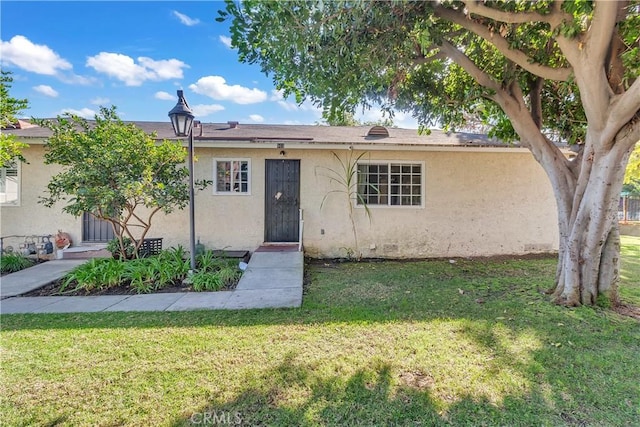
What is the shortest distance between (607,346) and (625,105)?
9.08 feet

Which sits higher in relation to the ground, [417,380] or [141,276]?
[141,276]

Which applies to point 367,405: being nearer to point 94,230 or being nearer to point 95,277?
point 95,277

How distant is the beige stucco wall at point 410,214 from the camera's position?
752 cm

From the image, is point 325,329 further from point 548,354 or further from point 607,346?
point 607,346

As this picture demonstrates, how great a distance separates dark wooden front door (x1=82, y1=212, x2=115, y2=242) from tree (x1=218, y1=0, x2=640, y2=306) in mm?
6104

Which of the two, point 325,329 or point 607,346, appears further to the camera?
point 325,329

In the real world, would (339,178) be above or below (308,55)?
below

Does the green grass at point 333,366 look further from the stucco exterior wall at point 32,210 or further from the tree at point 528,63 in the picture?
the stucco exterior wall at point 32,210

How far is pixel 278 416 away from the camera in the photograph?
6.84ft

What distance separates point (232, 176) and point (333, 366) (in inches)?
237

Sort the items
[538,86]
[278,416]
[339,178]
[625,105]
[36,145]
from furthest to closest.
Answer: [339,178] → [36,145] → [538,86] → [625,105] → [278,416]

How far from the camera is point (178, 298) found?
4625mm

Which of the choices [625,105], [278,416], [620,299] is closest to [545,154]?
[625,105]

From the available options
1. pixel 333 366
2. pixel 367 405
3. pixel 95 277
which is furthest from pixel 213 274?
pixel 367 405
